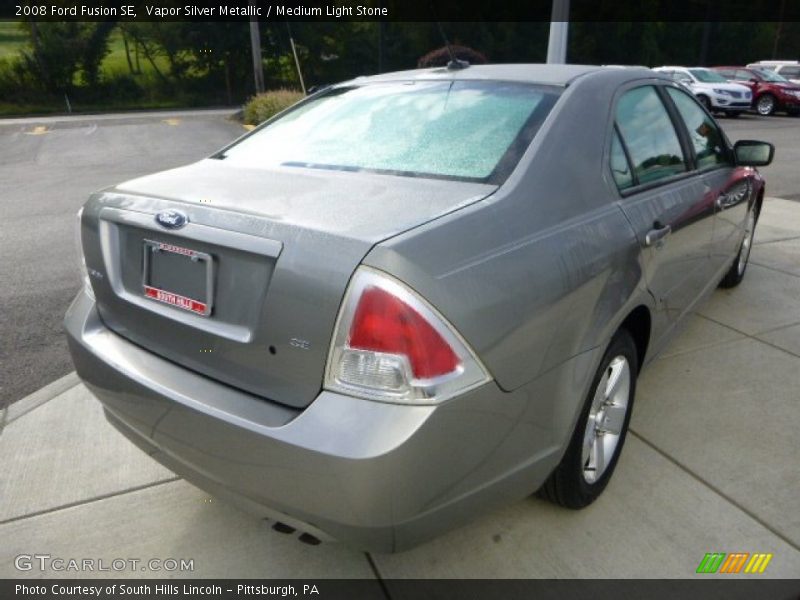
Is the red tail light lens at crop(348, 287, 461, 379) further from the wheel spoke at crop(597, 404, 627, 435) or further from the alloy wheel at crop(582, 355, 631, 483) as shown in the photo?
the wheel spoke at crop(597, 404, 627, 435)

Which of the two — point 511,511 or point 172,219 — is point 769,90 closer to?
point 511,511

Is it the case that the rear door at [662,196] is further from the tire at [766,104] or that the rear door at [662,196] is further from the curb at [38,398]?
the tire at [766,104]

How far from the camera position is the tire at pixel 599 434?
7.20 feet

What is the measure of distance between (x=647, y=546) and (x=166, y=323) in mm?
1819

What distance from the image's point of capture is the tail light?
1.55 meters

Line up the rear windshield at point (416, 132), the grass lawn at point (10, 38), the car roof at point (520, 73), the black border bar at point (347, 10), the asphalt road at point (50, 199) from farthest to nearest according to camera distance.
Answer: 1. the grass lawn at point (10, 38)
2. the black border bar at point (347, 10)
3. the asphalt road at point (50, 199)
4. the car roof at point (520, 73)
5. the rear windshield at point (416, 132)

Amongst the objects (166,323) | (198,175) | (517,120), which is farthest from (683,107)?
(166,323)

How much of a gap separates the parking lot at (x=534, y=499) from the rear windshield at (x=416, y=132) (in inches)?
52.2

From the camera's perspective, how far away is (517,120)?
2291 mm

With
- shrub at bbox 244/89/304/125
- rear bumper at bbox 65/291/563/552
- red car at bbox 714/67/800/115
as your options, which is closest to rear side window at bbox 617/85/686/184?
rear bumper at bbox 65/291/563/552

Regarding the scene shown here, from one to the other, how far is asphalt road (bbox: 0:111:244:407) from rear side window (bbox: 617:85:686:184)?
3.21 m

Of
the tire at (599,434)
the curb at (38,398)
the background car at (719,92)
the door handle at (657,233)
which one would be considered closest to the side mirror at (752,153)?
the door handle at (657,233)

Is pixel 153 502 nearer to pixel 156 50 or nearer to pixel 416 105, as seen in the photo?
pixel 416 105

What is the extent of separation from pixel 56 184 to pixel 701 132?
1021 centimetres
